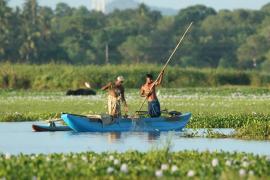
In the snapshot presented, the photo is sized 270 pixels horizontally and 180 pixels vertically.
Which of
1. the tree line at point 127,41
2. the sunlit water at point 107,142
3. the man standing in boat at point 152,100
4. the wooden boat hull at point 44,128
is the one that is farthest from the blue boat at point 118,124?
the tree line at point 127,41

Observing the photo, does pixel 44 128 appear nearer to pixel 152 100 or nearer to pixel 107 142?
pixel 152 100

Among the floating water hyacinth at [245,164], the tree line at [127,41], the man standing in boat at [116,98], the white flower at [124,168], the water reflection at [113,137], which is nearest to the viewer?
the white flower at [124,168]

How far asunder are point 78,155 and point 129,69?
41558 millimetres

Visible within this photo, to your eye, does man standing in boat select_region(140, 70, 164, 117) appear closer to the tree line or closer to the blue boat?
the blue boat

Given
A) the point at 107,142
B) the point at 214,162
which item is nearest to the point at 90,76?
the point at 107,142

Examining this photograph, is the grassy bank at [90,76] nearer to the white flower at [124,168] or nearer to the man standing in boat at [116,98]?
the man standing in boat at [116,98]

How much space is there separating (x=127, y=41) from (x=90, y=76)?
2955cm

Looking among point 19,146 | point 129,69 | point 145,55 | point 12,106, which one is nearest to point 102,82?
point 129,69

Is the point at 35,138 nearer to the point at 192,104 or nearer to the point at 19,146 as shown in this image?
the point at 19,146

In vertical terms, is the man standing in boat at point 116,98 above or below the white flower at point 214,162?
above

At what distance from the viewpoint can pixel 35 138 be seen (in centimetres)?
2222

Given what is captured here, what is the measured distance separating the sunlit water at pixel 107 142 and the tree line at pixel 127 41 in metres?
48.7

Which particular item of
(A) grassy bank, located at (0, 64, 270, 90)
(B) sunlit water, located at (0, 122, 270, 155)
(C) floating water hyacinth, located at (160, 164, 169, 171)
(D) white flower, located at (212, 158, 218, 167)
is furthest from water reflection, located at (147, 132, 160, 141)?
(A) grassy bank, located at (0, 64, 270, 90)

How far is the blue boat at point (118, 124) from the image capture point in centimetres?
2320
